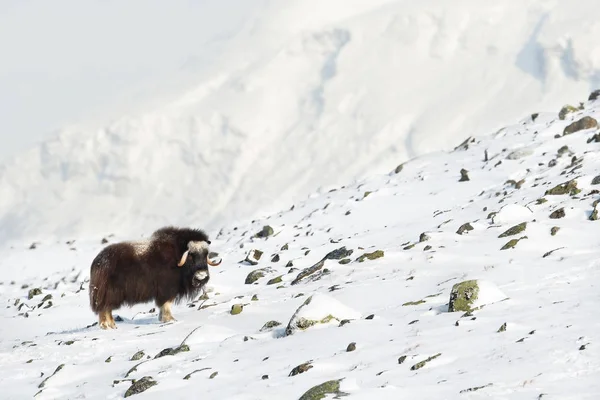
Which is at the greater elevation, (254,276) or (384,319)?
(254,276)

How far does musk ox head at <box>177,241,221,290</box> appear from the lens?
56.3 feet

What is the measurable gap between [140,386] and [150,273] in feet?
23.4

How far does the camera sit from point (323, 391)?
8289 millimetres

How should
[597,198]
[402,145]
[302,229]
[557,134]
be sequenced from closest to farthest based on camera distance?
[597,198] → [302,229] → [557,134] → [402,145]

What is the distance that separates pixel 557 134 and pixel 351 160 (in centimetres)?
16723

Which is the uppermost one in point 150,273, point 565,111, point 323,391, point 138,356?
point 565,111

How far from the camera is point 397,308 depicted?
1217cm

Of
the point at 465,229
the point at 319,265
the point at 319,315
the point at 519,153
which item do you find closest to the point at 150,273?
the point at 319,265

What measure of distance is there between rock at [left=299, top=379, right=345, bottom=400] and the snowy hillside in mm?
26

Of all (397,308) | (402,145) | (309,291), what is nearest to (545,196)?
(309,291)

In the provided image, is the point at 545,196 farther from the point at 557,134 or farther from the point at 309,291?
the point at 557,134

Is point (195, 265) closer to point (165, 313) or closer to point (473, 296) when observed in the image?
point (165, 313)

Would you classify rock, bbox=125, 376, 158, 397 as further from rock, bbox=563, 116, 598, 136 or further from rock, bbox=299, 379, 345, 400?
rock, bbox=563, 116, 598, 136

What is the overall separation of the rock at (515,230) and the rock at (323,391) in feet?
27.5
